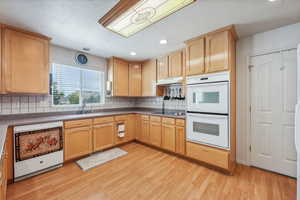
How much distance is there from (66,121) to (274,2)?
3636 millimetres

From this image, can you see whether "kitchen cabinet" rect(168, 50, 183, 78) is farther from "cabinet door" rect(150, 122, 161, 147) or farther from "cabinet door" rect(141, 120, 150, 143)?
"cabinet door" rect(141, 120, 150, 143)

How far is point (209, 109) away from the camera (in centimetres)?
230

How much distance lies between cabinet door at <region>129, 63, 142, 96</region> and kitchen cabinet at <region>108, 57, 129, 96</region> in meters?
0.12

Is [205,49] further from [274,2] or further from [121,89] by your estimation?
[121,89]

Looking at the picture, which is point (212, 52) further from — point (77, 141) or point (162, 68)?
point (77, 141)

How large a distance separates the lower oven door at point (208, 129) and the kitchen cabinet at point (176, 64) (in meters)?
1.10

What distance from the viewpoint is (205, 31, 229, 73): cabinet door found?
2.13 meters

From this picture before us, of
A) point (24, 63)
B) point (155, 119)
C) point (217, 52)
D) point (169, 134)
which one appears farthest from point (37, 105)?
point (217, 52)

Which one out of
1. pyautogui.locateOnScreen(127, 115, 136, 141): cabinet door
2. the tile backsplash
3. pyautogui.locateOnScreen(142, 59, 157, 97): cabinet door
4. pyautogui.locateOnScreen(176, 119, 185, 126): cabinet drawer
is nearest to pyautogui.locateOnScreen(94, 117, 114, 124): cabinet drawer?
pyautogui.locateOnScreen(127, 115, 136, 141): cabinet door

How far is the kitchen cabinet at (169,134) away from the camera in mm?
2869

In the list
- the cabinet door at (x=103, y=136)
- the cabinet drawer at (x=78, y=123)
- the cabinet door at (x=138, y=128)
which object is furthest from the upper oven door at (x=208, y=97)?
the cabinet drawer at (x=78, y=123)

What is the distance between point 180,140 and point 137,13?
2.43 metres

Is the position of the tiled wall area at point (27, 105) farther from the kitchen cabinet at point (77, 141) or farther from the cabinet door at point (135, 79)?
the cabinet door at point (135, 79)

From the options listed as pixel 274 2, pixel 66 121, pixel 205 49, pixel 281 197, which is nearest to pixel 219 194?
pixel 281 197
